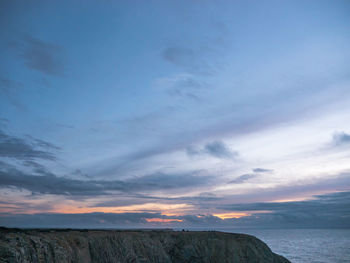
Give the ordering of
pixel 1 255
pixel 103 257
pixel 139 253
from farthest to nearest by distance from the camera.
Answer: pixel 139 253
pixel 103 257
pixel 1 255

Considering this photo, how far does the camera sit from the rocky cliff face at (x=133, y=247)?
3694 cm

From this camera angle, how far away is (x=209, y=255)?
200ft

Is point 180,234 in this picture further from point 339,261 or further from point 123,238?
point 339,261

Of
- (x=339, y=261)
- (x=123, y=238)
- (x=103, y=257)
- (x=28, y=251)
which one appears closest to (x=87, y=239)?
(x=103, y=257)

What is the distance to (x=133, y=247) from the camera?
5622cm

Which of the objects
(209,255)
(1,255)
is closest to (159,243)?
→ (209,255)

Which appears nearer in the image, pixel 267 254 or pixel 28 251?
pixel 28 251

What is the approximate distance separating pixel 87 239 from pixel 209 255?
27026 mm

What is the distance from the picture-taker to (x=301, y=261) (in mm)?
105938

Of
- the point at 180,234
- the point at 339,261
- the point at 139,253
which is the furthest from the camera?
the point at 339,261

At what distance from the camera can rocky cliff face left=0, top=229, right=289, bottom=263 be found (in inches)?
1454

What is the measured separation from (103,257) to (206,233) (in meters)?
27.1

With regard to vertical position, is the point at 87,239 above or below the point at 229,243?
above

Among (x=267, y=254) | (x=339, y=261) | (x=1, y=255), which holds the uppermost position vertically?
(x=1, y=255)
